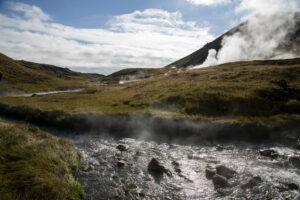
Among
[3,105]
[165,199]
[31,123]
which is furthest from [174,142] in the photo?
[3,105]

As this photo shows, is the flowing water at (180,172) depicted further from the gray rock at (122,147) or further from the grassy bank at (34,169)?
the grassy bank at (34,169)

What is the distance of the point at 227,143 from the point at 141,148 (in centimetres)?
900

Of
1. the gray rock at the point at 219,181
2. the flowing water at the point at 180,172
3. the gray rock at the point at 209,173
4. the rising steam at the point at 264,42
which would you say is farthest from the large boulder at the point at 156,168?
the rising steam at the point at 264,42

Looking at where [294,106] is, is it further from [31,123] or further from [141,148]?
[31,123]

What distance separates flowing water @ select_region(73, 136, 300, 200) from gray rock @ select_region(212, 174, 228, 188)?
0.29 meters

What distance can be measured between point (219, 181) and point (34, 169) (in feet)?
36.8

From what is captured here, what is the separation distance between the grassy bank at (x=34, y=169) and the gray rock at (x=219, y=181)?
8.40m

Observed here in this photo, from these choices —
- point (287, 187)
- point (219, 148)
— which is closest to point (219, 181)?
point (287, 187)

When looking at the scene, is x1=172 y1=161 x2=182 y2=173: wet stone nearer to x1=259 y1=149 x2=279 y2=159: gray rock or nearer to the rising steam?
x1=259 y1=149 x2=279 y2=159: gray rock

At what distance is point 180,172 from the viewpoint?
1367cm

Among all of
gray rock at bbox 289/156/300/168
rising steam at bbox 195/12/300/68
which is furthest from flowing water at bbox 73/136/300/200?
rising steam at bbox 195/12/300/68

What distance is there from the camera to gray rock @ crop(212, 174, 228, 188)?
11.8m

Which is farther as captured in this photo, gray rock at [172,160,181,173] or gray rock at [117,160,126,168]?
gray rock at [117,160,126,168]

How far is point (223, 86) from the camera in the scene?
34094 millimetres
